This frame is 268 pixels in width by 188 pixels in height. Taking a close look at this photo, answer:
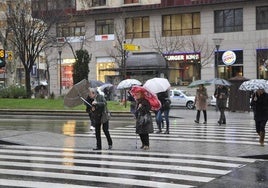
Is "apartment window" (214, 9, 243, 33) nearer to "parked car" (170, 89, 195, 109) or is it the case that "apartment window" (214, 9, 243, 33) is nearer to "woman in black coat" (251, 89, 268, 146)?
"parked car" (170, 89, 195, 109)

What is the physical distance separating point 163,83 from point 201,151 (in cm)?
338

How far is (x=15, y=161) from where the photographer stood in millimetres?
12367

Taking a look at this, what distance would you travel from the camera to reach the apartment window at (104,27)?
5378 cm

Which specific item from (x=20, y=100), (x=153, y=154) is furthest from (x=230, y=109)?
(x=153, y=154)

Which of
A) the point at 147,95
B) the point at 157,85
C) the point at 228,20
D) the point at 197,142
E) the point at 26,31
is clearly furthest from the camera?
the point at 228,20

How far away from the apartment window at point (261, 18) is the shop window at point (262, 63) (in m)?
2.34

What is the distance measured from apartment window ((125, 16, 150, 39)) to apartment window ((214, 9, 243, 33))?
24.6ft

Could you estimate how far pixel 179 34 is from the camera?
→ 50.5 metres

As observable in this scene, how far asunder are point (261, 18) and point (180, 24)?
26.7 feet

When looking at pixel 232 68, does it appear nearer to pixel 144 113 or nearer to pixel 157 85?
pixel 157 85

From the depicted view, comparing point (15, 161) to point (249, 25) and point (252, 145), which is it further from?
point (249, 25)

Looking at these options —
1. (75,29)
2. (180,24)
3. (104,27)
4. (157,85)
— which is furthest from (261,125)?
(75,29)

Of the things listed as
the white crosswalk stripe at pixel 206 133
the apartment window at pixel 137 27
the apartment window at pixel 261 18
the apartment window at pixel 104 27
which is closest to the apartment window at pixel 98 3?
the apartment window at pixel 104 27

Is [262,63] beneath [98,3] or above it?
beneath
